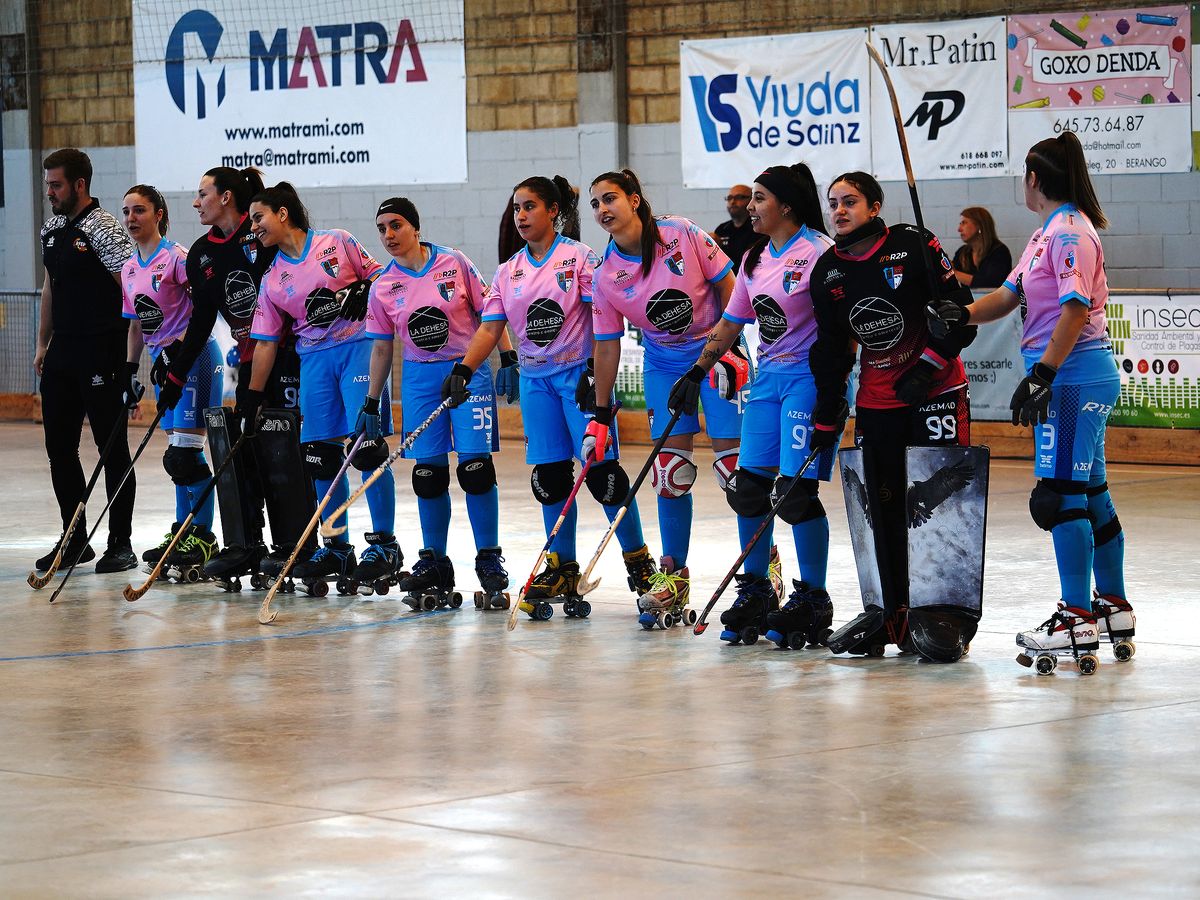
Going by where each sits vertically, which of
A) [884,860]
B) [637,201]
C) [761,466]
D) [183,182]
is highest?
[183,182]

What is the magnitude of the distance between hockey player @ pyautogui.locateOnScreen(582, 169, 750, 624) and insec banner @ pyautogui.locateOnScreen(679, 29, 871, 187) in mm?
8059

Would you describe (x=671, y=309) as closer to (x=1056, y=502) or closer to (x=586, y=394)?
(x=586, y=394)

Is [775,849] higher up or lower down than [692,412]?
lower down

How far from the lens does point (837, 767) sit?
192 inches

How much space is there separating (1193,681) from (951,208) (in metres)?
9.31

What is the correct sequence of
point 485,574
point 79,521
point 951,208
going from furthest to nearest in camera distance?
point 951,208 < point 79,521 < point 485,574

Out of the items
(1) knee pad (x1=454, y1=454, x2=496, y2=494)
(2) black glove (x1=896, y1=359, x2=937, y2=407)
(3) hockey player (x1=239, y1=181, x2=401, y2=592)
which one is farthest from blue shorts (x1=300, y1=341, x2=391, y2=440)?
(2) black glove (x1=896, y1=359, x2=937, y2=407)

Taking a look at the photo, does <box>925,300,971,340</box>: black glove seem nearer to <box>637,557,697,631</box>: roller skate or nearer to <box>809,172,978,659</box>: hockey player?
<box>809,172,978,659</box>: hockey player

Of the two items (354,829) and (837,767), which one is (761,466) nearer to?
(837,767)

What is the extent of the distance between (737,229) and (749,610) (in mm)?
6692

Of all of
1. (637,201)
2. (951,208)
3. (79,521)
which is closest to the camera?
(637,201)

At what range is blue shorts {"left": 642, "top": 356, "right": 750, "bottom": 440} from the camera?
7.34 metres

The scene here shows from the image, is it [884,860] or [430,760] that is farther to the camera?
[430,760]

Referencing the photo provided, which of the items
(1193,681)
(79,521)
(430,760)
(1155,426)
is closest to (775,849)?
(430,760)
